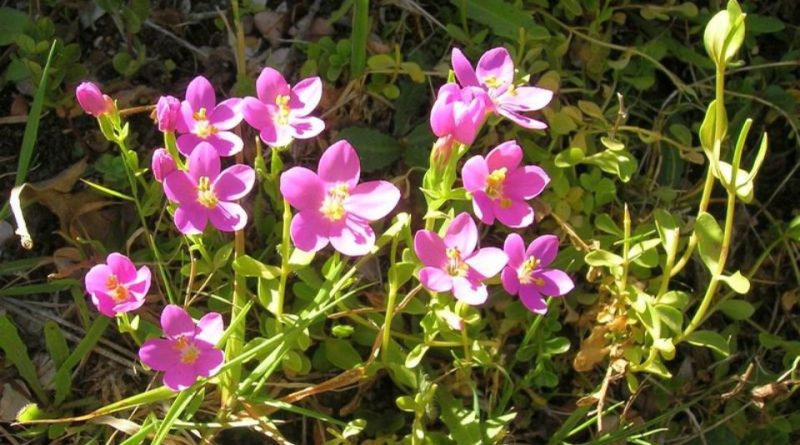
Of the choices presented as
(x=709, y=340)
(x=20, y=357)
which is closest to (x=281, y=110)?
(x=20, y=357)

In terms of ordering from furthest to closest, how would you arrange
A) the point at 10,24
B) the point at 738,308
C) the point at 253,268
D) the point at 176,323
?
the point at 10,24, the point at 738,308, the point at 253,268, the point at 176,323

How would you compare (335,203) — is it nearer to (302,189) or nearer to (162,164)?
(302,189)

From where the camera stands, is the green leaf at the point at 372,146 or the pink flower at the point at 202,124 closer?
the pink flower at the point at 202,124

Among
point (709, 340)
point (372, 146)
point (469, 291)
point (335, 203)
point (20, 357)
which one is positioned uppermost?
point (335, 203)

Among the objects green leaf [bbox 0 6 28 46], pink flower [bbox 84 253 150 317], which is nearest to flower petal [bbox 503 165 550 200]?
pink flower [bbox 84 253 150 317]

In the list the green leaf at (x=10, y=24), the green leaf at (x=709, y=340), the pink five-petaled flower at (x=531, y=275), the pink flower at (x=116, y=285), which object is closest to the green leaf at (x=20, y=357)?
the pink flower at (x=116, y=285)

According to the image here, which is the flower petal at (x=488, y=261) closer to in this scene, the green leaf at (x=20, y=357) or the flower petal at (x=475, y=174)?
the flower petal at (x=475, y=174)

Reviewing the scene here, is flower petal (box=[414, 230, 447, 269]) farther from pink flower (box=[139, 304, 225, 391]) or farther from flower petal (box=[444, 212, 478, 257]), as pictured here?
pink flower (box=[139, 304, 225, 391])

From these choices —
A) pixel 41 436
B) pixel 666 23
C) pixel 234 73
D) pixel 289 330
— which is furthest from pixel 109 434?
pixel 666 23
